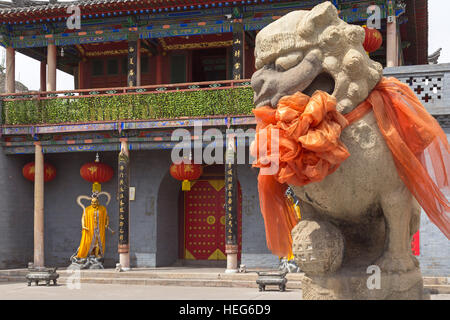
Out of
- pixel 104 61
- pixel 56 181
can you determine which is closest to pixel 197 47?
pixel 104 61

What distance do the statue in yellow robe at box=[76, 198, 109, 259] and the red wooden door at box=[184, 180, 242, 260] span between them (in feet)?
7.28

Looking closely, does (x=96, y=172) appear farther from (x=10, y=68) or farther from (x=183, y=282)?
(x=183, y=282)

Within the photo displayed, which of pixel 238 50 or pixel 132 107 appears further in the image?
pixel 132 107

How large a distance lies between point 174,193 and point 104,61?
A: 424 centimetres

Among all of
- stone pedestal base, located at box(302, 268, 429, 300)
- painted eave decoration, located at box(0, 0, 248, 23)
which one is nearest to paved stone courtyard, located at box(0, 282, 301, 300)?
stone pedestal base, located at box(302, 268, 429, 300)

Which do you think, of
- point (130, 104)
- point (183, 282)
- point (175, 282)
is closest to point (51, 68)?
point (130, 104)

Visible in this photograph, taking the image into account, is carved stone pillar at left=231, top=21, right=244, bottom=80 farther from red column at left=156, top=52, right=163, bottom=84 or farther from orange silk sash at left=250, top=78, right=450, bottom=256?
orange silk sash at left=250, top=78, right=450, bottom=256

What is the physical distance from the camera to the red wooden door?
14797mm

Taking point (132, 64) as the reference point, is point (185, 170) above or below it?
below

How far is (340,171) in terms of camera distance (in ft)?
10.7

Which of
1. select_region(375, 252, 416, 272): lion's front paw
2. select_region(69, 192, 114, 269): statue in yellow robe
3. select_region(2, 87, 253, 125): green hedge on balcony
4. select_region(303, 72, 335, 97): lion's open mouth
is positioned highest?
select_region(2, 87, 253, 125): green hedge on balcony

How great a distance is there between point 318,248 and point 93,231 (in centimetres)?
1120

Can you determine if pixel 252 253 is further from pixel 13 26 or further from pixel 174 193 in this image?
pixel 13 26

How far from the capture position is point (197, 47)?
15.0 meters
